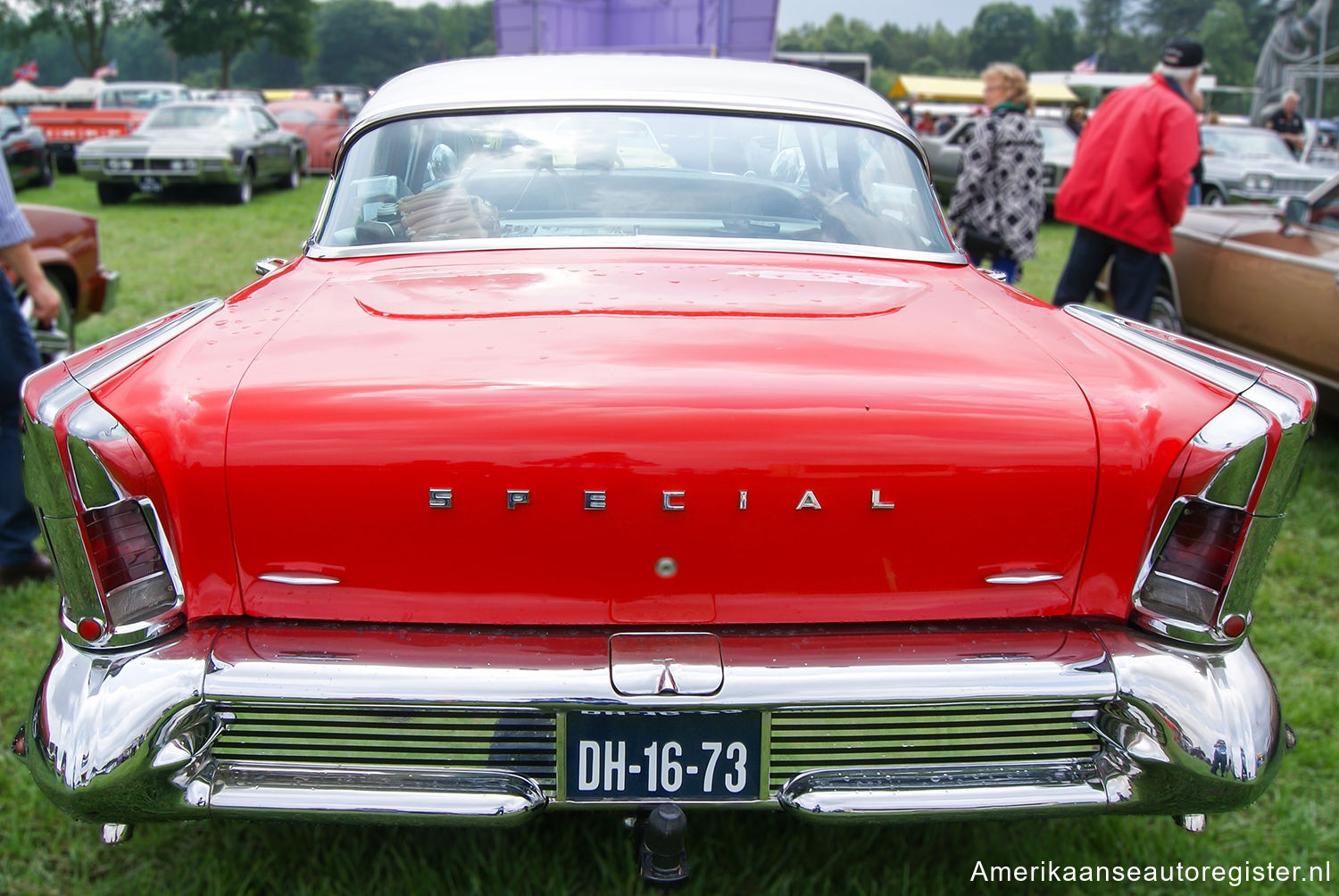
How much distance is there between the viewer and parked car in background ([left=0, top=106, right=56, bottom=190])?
14.1 metres

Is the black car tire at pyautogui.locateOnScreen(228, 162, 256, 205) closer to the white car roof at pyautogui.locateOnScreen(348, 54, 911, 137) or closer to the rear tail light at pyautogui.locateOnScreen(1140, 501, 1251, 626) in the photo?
the white car roof at pyautogui.locateOnScreen(348, 54, 911, 137)

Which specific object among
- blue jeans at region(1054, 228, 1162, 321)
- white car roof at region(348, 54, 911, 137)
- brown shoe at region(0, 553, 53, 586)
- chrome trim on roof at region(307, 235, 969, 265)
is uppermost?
white car roof at region(348, 54, 911, 137)

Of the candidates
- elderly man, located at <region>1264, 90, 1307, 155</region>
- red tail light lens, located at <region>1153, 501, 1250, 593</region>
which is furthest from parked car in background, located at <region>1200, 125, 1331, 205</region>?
red tail light lens, located at <region>1153, 501, 1250, 593</region>

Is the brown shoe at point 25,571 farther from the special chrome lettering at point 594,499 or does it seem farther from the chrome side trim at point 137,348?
the special chrome lettering at point 594,499

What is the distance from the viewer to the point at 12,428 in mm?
3402

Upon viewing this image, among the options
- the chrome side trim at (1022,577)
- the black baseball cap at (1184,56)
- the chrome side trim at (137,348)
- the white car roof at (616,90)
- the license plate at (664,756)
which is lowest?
the license plate at (664,756)

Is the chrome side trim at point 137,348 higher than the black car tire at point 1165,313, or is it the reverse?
the chrome side trim at point 137,348

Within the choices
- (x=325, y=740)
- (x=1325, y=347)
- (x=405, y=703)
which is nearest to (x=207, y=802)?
(x=325, y=740)

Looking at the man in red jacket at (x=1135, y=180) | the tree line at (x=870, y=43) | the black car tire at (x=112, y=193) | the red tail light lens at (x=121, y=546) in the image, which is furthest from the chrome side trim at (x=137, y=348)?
the tree line at (x=870, y=43)

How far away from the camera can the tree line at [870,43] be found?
8956 cm

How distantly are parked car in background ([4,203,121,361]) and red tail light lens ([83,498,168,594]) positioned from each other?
12.1ft

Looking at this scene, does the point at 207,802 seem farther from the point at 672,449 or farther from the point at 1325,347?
the point at 1325,347

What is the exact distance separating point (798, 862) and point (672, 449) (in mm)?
1113

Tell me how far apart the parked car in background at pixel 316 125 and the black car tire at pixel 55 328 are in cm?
1400
